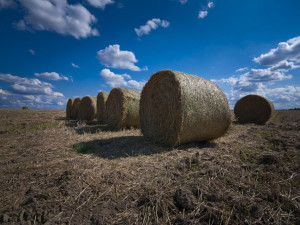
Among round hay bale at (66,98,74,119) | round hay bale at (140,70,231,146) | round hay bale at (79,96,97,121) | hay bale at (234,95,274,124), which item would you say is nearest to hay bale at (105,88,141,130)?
round hay bale at (140,70,231,146)

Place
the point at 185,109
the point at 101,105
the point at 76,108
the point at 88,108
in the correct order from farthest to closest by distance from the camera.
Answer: the point at 76,108, the point at 88,108, the point at 101,105, the point at 185,109

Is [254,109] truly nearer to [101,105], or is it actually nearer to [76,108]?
[101,105]

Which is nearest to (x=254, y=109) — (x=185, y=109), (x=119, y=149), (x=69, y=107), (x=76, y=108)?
(x=185, y=109)

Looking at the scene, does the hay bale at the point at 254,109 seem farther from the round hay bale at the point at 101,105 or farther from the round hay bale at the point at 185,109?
the round hay bale at the point at 101,105

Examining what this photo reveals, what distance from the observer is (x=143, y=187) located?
2.53 meters

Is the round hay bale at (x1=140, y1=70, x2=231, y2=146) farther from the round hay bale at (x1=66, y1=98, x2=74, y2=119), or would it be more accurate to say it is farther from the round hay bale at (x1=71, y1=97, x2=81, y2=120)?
the round hay bale at (x1=66, y1=98, x2=74, y2=119)

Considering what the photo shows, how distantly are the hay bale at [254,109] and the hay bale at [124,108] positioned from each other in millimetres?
7557

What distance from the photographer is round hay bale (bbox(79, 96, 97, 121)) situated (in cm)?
1123

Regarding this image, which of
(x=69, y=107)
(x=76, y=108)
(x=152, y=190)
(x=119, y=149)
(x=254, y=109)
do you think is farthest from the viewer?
(x=69, y=107)

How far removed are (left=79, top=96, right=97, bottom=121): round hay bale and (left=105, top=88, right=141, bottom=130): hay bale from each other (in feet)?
10.5

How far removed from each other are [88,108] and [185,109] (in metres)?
8.67

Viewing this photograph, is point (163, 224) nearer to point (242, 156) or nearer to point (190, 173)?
point (190, 173)

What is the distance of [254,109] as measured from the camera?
36.1 feet

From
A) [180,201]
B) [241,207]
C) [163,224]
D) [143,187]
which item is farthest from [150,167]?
[241,207]
